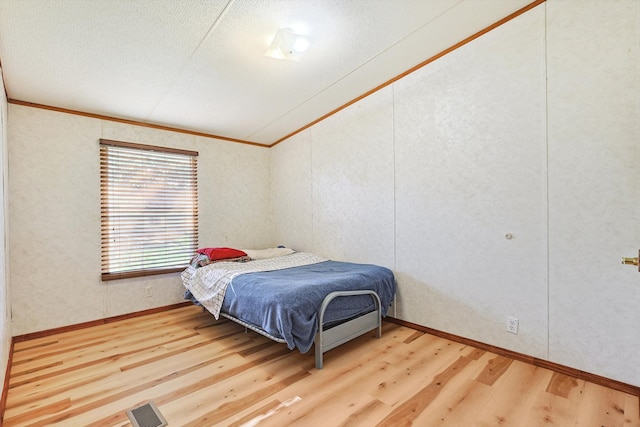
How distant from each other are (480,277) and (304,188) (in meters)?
2.52

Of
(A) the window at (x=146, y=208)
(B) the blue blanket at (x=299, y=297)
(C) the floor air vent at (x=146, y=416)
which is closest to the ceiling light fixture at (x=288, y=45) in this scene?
(B) the blue blanket at (x=299, y=297)

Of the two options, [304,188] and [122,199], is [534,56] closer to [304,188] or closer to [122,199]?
[304,188]

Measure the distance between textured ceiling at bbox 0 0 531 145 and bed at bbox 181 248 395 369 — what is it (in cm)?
190

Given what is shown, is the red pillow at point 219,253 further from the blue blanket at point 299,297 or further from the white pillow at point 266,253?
the blue blanket at point 299,297

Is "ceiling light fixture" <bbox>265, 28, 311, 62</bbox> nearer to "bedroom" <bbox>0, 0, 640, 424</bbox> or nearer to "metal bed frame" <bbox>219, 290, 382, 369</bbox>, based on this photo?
"bedroom" <bbox>0, 0, 640, 424</bbox>

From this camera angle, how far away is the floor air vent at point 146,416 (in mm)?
1697

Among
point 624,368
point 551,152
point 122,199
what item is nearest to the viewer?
point 624,368

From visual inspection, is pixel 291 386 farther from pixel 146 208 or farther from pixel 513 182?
pixel 146 208

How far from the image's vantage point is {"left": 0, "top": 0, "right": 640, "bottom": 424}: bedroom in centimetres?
199

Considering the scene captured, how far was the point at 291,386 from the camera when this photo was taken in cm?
205

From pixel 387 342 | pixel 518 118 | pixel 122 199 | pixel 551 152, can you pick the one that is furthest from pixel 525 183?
pixel 122 199

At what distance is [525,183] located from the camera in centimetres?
232

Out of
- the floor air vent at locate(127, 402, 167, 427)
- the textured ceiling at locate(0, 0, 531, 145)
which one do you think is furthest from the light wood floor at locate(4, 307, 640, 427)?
the textured ceiling at locate(0, 0, 531, 145)

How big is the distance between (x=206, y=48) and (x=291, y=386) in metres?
2.66
